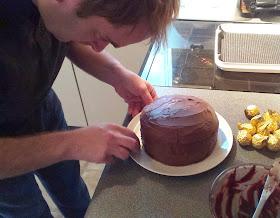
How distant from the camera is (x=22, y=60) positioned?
29.3 inches

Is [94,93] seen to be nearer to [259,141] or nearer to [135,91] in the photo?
[135,91]

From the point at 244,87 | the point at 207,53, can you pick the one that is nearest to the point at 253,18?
the point at 207,53

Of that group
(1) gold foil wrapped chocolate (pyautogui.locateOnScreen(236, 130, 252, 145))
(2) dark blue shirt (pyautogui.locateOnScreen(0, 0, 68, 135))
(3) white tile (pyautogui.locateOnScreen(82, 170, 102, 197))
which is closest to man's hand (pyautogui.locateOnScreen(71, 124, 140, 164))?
(2) dark blue shirt (pyautogui.locateOnScreen(0, 0, 68, 135))

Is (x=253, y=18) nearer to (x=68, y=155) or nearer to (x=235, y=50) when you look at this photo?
(x=235, y=50)

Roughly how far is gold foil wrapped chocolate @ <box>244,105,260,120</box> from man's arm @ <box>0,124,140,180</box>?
35cm

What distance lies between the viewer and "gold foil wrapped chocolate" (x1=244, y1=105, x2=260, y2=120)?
870 millimetres

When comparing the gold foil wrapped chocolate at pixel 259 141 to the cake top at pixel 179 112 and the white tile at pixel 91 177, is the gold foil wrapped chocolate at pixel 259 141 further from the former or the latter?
the white tile at pixel 91 177

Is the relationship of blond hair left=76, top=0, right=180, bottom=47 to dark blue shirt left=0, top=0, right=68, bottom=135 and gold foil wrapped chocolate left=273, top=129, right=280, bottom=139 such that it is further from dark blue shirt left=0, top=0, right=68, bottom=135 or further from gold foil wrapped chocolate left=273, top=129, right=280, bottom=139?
gold foil wrapped chocolate left=273, top=129, right=280, bottom=139

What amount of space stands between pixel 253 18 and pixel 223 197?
3.13 ft

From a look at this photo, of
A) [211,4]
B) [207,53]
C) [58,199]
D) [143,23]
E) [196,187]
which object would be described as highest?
[143,23]

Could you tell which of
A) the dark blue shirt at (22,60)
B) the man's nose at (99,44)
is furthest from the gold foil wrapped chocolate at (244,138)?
the dark blue shirt at (22,60)

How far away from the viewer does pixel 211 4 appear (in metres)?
1.46

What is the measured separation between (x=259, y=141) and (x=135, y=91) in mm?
394

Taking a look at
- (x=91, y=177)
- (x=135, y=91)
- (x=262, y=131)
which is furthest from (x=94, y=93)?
(x=262, y=131)
